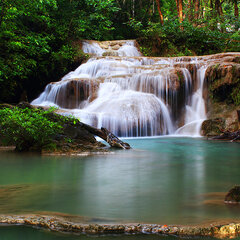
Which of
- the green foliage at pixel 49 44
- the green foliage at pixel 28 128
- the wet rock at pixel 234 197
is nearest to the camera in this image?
the wet rock at pixel 234 197

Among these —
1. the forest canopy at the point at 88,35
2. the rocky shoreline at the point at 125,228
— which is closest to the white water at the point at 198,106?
the forest canopy at the point at 88,35

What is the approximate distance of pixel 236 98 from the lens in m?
13.2

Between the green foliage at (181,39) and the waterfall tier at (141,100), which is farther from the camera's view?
the green foliage at (181,39)

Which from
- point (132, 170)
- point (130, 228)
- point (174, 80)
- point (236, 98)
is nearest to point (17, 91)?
point (174, 80)

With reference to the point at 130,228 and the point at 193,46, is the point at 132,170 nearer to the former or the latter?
the point at 130,228

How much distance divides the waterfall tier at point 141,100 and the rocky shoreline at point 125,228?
9.54 m

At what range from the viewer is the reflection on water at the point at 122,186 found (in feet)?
8.71

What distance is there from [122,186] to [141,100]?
960 cm

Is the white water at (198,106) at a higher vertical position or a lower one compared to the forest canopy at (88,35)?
lower

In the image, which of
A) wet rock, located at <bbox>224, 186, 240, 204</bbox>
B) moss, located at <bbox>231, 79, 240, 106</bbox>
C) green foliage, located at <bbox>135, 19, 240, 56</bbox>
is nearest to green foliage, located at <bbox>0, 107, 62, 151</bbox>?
wet rock, located at <bbox>224, 186, 240, 204</bbox>

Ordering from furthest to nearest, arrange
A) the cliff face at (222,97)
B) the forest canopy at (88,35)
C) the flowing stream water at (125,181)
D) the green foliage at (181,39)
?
1. the green foliage at (181,39)
2. the forest canopy at (88,35)
3. the cliff face at (222,97)
4. the flowing stream water at (125,181)

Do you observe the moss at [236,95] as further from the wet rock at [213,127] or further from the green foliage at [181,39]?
the green foliage at [181,39]

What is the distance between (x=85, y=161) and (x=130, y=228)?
371cm

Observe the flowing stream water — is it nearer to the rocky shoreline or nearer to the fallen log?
the rocky shoreline
